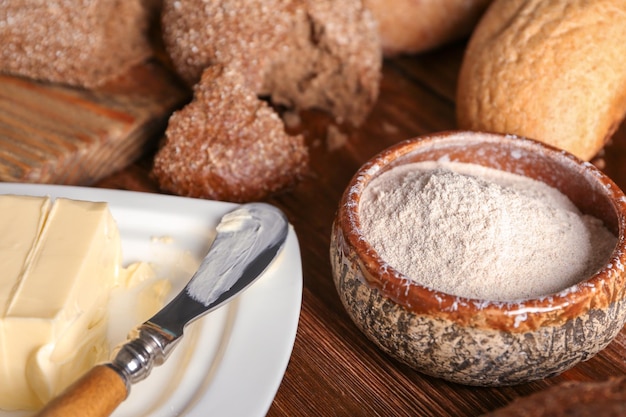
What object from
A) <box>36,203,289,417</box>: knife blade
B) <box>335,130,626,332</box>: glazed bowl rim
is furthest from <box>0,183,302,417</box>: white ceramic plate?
<box>335,130,626,332</box>: glazed bowl rim

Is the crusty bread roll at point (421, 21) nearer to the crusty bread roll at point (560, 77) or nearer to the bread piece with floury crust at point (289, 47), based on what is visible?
the bread piece with floury crust at point (289, 47)

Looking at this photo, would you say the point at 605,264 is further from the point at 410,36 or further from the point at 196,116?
the point at 410,36

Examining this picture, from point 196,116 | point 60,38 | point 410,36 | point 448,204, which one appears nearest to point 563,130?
point 448,204

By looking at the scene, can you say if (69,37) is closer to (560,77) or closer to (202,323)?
(202,323)

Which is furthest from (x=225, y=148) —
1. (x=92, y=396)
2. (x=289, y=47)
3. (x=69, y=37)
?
(x=92, y=396)

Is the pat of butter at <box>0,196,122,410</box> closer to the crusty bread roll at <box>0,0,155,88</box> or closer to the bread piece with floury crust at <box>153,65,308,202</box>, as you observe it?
the bread piece with floury crust at <box>153,65,308,202</box>

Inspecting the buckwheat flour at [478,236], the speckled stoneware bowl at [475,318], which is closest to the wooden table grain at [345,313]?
the speckled stoneware bowl at [475,318]
